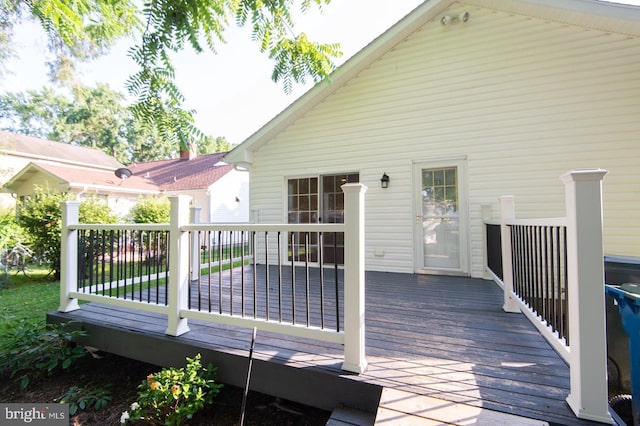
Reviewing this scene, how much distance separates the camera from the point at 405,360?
206 centimetres

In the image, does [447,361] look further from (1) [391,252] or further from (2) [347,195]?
(1) [391,252]

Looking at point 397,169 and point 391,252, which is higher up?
point 397,169

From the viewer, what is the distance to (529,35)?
175 inches

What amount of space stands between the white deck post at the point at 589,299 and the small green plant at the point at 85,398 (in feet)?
10.9

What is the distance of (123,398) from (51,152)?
18.1 meters

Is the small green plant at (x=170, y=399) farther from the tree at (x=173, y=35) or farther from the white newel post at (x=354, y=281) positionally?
the tree at (x=173, y=35)

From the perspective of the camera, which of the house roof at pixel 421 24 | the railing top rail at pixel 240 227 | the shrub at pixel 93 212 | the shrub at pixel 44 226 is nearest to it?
the railing top rail at pixel 240 227

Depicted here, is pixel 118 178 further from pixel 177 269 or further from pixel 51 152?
pixel 177 269

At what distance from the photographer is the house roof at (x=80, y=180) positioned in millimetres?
10328

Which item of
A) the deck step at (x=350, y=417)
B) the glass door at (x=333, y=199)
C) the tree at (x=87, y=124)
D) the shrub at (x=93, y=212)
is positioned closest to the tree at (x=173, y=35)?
the deck step at (x=350, y=417)

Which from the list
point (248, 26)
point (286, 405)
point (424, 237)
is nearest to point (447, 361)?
point (286, 405)

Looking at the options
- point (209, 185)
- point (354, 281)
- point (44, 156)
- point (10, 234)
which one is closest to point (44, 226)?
point (10, 234)

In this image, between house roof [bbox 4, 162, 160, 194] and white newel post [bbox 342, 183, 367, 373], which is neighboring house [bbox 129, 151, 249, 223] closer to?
house roof [bbox 4, 162, 160, 194]

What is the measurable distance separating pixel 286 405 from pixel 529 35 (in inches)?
229
